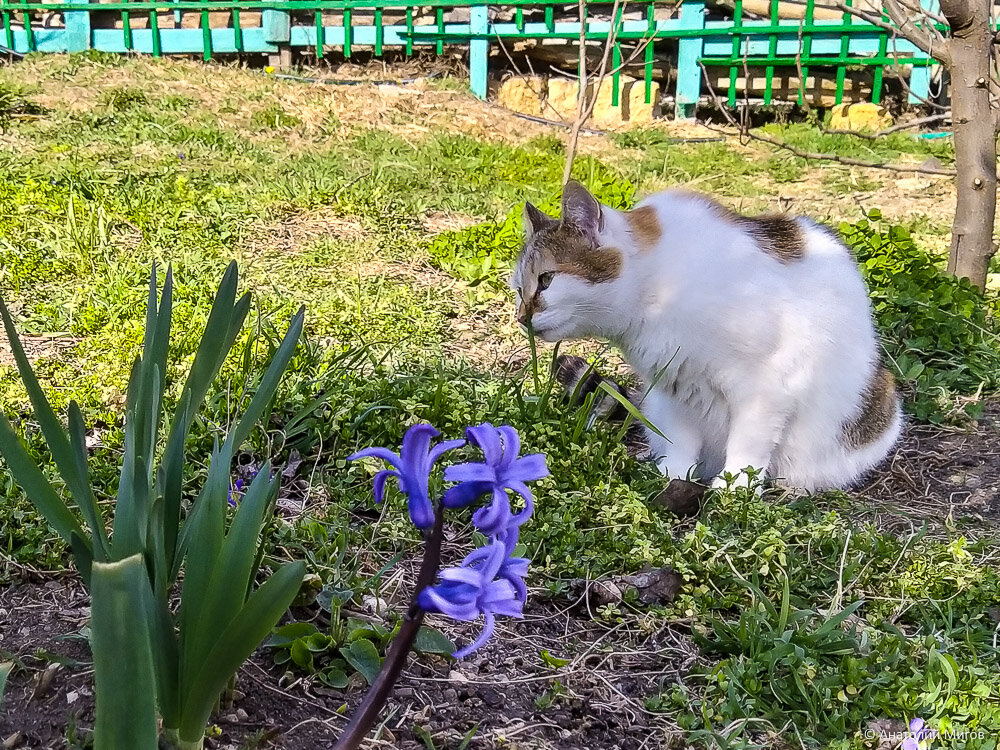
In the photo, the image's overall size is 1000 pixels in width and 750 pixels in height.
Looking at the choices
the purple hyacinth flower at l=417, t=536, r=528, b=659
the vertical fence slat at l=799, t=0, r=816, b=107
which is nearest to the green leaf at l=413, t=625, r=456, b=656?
the purple hyacinth flower at l=417, t=536, r=528, b=659

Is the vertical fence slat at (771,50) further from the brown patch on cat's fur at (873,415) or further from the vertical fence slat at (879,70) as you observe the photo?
the brown patch on cat's fur at (873,415)

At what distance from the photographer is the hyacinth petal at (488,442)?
1104mm

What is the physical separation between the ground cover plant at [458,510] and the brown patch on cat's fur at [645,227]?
534 millimetres

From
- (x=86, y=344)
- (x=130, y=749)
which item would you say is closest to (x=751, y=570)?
(x=130, y=749)

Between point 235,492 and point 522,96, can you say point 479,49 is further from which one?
point 235,492

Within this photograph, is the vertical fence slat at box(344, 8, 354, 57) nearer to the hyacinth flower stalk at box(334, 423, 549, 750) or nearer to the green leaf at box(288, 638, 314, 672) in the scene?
the green leaf at box(288, 638, 314, 672)

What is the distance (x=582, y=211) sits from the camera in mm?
2949

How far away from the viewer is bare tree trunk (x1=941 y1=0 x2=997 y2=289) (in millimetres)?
3871

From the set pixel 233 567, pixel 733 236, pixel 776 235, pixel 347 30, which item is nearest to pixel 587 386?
pixel 733 236

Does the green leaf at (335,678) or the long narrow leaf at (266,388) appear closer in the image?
the long narrow leaf at (266,388)

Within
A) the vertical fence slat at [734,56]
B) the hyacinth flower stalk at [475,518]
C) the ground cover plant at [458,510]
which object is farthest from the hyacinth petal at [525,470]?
the vertical fence slat at [734,56]

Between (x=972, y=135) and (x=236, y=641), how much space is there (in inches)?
153

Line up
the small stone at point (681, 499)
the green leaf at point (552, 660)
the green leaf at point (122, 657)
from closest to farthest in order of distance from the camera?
1. the green leaf at point (122, 657)
2. the green leaf at point (552, 660)
3. the small stone at point (681, 499)

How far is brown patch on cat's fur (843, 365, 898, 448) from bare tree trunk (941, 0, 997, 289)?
1.33 meters
